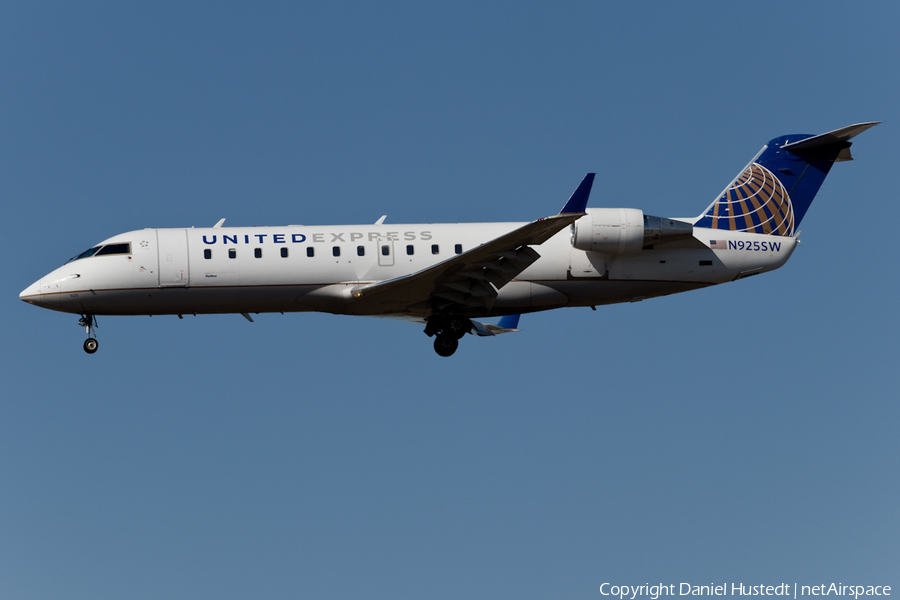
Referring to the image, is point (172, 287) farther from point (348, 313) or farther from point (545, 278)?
point (545, 278)

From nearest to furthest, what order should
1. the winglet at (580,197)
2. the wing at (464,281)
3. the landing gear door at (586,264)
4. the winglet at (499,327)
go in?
the winglet at (580,197)
the wing at (464,281)
the landing gear door at (586,264)
the winglet at (499,327)

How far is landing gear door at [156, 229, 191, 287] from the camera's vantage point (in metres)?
24.0

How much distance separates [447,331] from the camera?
81.4 feet

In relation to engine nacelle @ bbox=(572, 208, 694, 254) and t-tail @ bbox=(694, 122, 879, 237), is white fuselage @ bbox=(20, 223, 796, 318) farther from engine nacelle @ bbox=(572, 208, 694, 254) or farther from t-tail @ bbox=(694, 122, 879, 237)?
t-tail @ bbox=(694, 122, 879, 237)

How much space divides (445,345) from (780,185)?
10134mm

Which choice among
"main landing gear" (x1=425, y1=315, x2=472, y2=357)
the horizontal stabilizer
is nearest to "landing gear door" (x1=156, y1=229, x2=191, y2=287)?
"main landing gear" (x1=425, y1=315, x2=472, y2=357)

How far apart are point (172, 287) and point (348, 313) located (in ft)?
14.4

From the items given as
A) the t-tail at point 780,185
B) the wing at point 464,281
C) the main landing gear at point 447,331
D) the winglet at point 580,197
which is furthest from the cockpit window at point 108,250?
the t-tail at point 780,185

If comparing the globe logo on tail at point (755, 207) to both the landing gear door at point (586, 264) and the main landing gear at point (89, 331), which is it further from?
the main landing gear at point (89, 331)

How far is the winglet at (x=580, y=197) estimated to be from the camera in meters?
21.0

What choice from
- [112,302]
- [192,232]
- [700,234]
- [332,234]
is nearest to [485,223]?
[332,234]

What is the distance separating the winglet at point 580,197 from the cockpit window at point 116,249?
11073mm

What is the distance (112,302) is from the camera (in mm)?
24219

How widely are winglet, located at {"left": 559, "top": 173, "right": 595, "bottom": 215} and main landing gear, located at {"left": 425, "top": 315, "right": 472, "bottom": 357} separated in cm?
498
